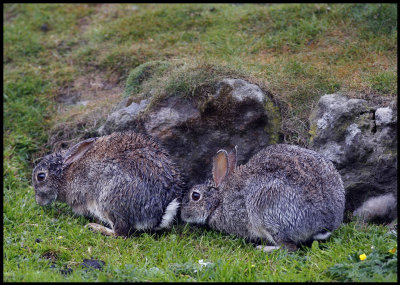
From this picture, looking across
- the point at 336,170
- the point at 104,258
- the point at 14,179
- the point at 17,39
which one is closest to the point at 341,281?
the point at 336,170

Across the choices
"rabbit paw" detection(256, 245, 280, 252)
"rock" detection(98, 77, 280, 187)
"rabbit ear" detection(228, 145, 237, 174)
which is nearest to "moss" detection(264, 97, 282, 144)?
"rock" detection(98, 77, 280, 187)

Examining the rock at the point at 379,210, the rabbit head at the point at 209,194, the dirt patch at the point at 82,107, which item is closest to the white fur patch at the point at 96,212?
the rabbit head at the point at 209,194

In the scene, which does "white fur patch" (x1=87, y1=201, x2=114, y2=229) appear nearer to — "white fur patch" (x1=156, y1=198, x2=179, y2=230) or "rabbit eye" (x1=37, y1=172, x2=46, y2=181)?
"white fur patch" (x1=156, y1=198, x2=179, y2=230)

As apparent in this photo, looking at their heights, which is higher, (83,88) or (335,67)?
(335,67)

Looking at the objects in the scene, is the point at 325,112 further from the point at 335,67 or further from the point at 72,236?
the point at 72,236

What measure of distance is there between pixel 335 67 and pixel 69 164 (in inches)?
172

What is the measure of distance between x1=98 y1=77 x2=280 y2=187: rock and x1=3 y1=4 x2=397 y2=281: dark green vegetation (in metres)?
0.26

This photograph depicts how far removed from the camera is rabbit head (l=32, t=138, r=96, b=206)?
6.80 metres

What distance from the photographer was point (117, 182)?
6.25 meters

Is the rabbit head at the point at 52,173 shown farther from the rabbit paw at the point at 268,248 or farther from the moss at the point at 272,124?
the rabbit paw at the point at 268,248

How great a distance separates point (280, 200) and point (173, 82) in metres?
2.67

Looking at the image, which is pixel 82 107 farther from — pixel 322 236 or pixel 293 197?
pixel 322 236

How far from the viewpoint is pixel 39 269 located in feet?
16.3

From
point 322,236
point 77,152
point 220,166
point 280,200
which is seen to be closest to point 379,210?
point 322,236
